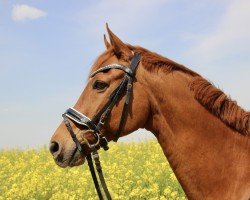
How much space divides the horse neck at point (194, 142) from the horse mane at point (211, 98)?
5 cm

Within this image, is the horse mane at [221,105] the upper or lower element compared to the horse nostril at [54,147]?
upper

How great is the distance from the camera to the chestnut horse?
12.4 ft

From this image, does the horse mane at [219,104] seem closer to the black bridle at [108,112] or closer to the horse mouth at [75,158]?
the black bridle at [108,112]

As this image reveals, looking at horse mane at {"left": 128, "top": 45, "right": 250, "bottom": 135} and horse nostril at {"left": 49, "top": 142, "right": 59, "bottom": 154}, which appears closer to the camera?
horse mane at {"left": 128, "top": 45, "right": 250, "bottom": 135}

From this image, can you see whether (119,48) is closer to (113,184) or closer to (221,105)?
(221,105)

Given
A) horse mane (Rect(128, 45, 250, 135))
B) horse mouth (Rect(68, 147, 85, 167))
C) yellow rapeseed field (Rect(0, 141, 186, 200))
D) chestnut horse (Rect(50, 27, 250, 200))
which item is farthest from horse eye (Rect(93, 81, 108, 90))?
yellow rapeseed field (Rect(0, 141, 186, 200))

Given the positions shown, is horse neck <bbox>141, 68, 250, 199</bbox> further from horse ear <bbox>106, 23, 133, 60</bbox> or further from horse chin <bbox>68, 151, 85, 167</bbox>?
horse chin <bbox>68, 151, 85, 167</bbox>

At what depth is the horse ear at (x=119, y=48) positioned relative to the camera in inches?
159

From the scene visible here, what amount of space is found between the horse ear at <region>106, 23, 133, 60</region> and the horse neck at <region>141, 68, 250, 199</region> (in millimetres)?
265

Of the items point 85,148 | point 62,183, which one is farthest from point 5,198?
point 85,148

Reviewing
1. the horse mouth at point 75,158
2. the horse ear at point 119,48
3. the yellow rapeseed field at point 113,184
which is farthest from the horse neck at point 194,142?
the yellow rapeseed field at point 113,184

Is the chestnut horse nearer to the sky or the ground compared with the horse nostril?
nearer to the sky

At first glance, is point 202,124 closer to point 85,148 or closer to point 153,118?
point 153,118

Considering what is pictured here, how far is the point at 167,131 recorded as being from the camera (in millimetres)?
3887
